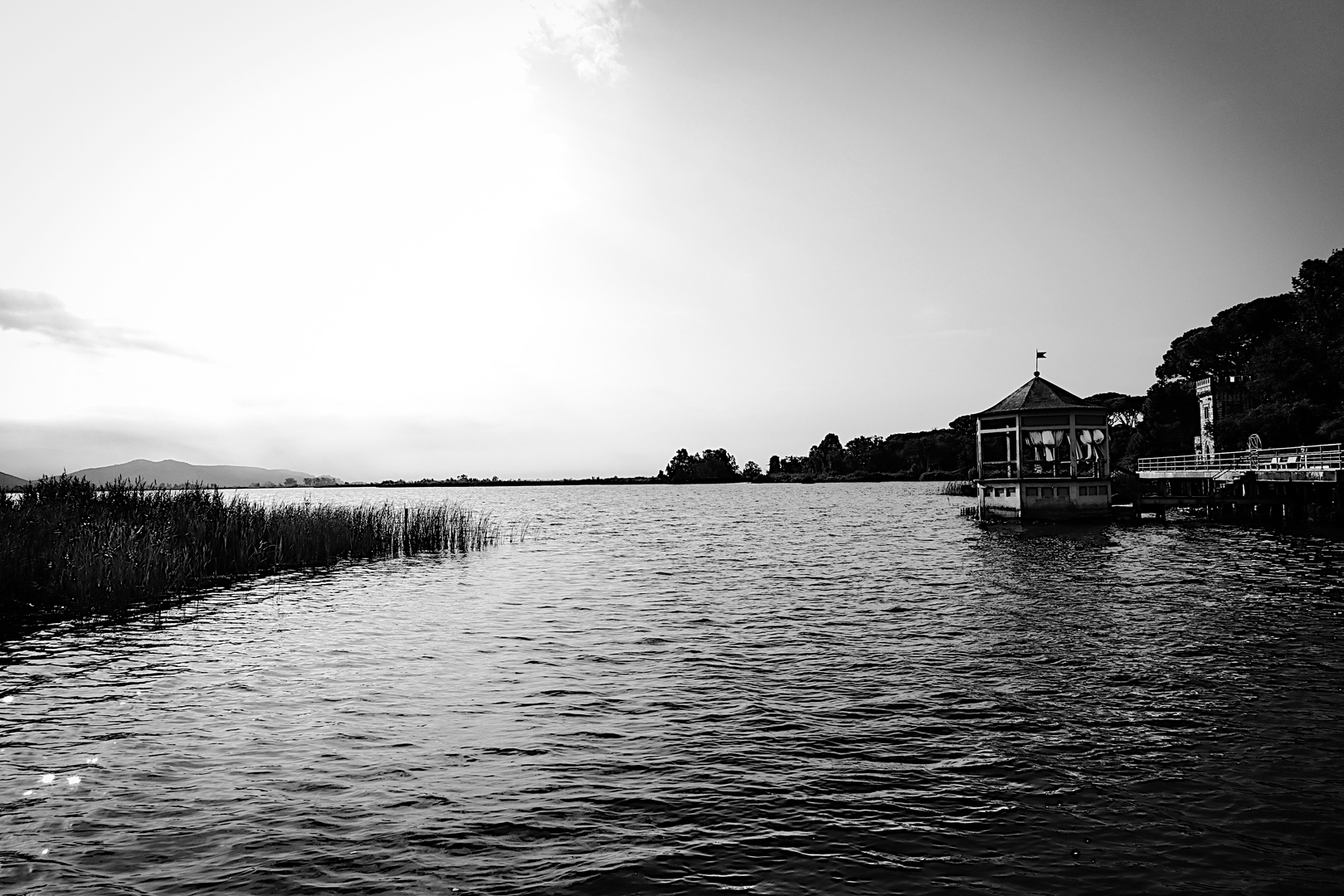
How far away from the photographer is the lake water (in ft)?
22.8

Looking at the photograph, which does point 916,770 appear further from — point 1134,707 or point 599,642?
point 599,642

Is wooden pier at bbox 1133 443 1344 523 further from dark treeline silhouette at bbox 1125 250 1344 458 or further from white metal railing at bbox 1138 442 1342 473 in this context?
dark treeline silhouette at bbox 1125 250 1344 458

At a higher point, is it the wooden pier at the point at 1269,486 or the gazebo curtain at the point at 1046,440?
the gazebo curtain at the point at 1046,440

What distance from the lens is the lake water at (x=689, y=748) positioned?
695cm

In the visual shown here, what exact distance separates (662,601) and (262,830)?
1624 cm

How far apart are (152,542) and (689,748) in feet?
65.3

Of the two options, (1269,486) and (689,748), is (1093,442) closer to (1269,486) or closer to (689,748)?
(1269,486)

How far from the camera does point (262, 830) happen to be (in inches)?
303

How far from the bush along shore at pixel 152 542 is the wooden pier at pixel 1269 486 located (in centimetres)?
4303

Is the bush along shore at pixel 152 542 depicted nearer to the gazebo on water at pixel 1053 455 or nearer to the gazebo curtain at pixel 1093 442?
the gazebo on water at pixel 1053 455

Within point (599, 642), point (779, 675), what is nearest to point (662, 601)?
point (599, 642)

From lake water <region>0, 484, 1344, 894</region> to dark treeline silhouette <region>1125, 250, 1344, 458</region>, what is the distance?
4610cm

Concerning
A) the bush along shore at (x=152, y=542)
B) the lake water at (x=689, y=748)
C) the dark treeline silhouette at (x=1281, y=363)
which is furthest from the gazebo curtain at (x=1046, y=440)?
the bush along shore at (x=152, y=542)

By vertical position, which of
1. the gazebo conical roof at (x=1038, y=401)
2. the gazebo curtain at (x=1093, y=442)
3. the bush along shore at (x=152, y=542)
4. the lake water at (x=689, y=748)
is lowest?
the lake water at (x=689, y=748)
